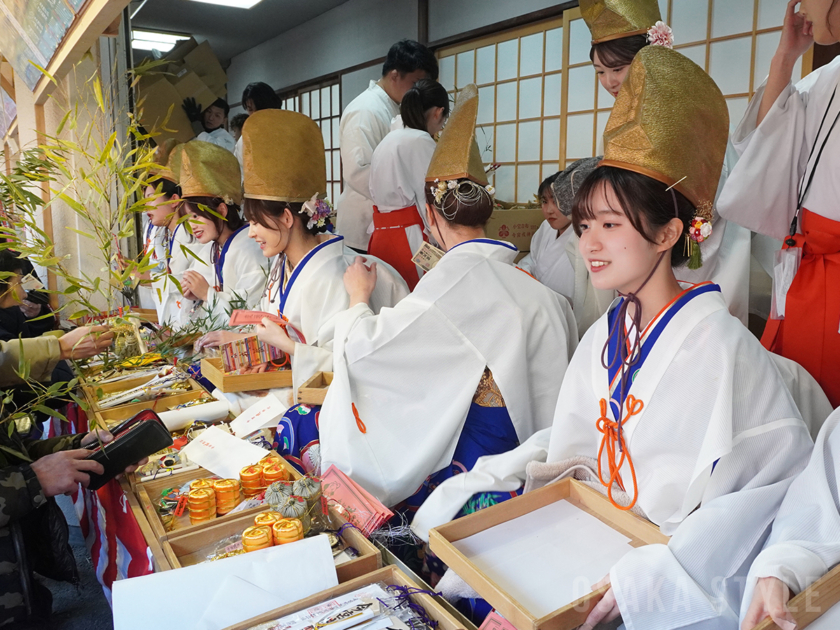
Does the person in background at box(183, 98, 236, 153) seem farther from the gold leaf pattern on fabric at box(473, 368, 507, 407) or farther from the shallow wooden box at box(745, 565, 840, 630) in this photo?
the shallow wooden box at box(745, 565, 840, 630)

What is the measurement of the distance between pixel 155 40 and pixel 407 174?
6969 mm

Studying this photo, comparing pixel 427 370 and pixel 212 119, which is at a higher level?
pixel 212 119

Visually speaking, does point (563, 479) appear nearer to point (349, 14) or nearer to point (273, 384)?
point (273, 384)

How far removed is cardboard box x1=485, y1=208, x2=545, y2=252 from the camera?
4439 mm

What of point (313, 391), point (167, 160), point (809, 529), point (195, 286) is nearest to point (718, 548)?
point (809, 529)

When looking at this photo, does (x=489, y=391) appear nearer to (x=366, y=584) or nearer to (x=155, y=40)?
(x=366, y=584)

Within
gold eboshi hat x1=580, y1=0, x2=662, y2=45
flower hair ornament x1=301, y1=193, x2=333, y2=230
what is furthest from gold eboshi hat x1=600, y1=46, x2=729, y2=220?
flower hair ornament x1=301, y1=193, x2=333, y2=230

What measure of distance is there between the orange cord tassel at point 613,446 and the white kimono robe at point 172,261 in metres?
2.98

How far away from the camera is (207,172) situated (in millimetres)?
3641

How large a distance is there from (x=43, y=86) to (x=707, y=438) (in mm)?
4008

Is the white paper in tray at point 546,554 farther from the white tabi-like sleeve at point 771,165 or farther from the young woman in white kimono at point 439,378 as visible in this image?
the white tabi-like sleeve at point 771,165

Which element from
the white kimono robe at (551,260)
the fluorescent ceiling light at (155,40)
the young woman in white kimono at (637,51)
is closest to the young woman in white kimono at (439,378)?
the young woman in white kimono at (637,51)

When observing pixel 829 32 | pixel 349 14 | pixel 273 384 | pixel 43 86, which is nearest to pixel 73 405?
pixel 273 384

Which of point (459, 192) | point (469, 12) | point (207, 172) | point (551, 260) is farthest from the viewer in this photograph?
point (469, 12)
